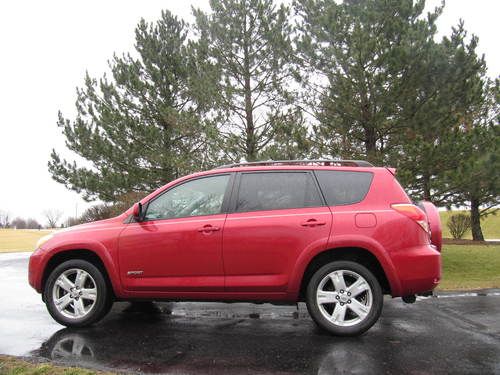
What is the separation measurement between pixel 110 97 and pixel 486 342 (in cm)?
1858

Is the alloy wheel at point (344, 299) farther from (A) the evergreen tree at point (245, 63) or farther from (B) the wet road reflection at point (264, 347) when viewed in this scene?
(A) the evergreen tree at point (245, 63)

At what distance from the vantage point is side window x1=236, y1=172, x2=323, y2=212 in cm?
512

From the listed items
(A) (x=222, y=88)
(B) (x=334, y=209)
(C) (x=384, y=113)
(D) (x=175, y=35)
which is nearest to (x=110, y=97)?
(D) (x=175, y=35)

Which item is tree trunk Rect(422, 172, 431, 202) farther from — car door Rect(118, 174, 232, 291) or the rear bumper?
car door Rect(118, 174, 232, 291)

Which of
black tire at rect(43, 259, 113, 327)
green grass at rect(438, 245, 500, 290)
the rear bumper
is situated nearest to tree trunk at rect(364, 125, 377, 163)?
green grass at rect(438, 245, 500, 290)

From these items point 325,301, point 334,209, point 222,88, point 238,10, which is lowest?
point 325,301

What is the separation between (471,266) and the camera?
13930 millimetres

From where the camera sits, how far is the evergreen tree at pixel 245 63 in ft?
53.2

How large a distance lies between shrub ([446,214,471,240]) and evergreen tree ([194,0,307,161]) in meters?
15.5

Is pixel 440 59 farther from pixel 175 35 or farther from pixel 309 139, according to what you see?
pixel 175 35

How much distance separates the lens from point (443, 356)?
4133 millimetres

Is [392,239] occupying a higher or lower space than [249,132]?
lower

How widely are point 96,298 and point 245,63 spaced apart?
12906mm

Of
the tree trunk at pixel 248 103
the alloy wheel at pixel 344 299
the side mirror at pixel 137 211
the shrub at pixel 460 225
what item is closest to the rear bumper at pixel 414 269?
the alloy wheel at pixel 344 299
